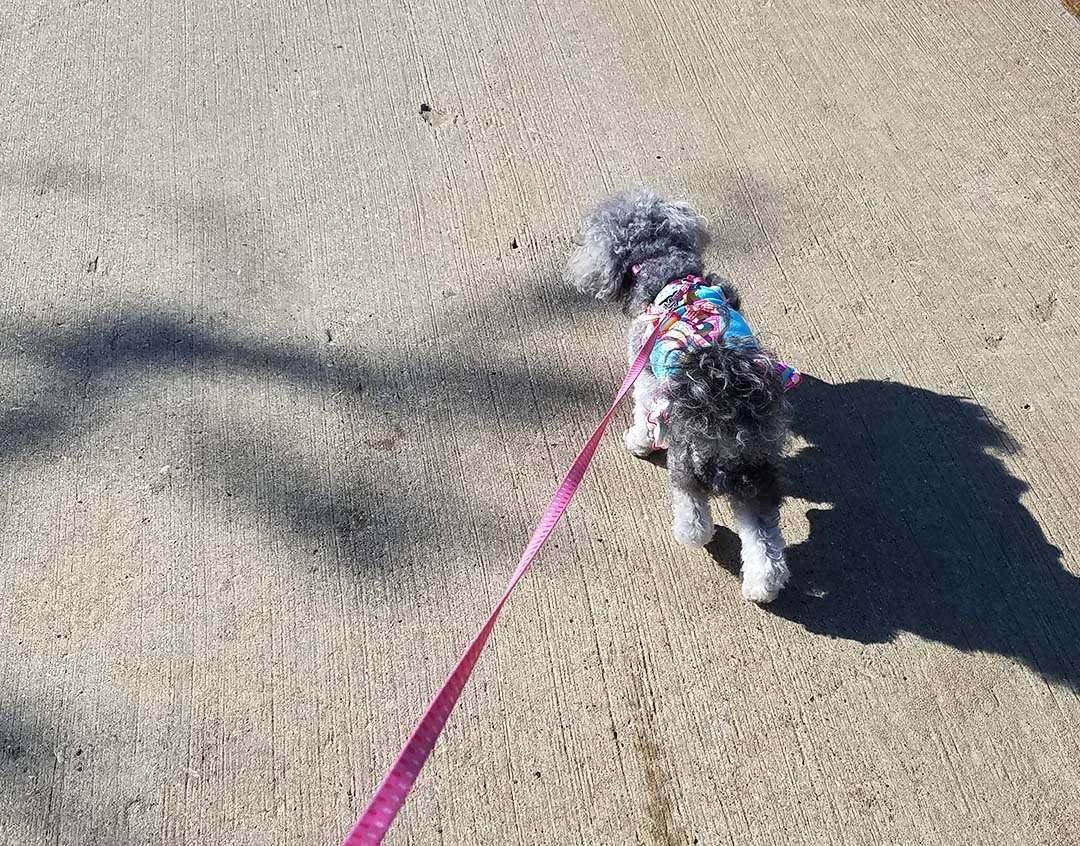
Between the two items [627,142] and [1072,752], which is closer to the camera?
[1072,752]

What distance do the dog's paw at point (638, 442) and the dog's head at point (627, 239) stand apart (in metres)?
0.58

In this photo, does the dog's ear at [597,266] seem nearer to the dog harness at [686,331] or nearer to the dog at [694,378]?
the dog at [694,378]

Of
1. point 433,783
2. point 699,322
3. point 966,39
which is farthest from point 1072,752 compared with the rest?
point 966,39

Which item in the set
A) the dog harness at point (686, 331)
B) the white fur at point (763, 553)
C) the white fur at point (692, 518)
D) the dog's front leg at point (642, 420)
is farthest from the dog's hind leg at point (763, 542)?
the dog's front leg at point (642, 420)

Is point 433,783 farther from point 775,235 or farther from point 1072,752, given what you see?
point 775,235

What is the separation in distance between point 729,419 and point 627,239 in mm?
1079

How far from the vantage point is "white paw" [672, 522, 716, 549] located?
147 inches

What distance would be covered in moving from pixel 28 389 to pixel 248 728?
198 centimetres

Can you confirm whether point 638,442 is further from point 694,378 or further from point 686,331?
point 694,378

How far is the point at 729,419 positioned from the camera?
131 inches

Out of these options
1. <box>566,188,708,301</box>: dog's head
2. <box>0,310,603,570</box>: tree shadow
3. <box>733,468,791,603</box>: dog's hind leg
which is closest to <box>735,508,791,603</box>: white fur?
<box>733,468,791,603</box>: dog's hind leg

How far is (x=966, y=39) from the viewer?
5773mm

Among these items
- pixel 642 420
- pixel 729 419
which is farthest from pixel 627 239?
pixel 729 419

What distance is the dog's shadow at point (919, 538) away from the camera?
3713 mm
